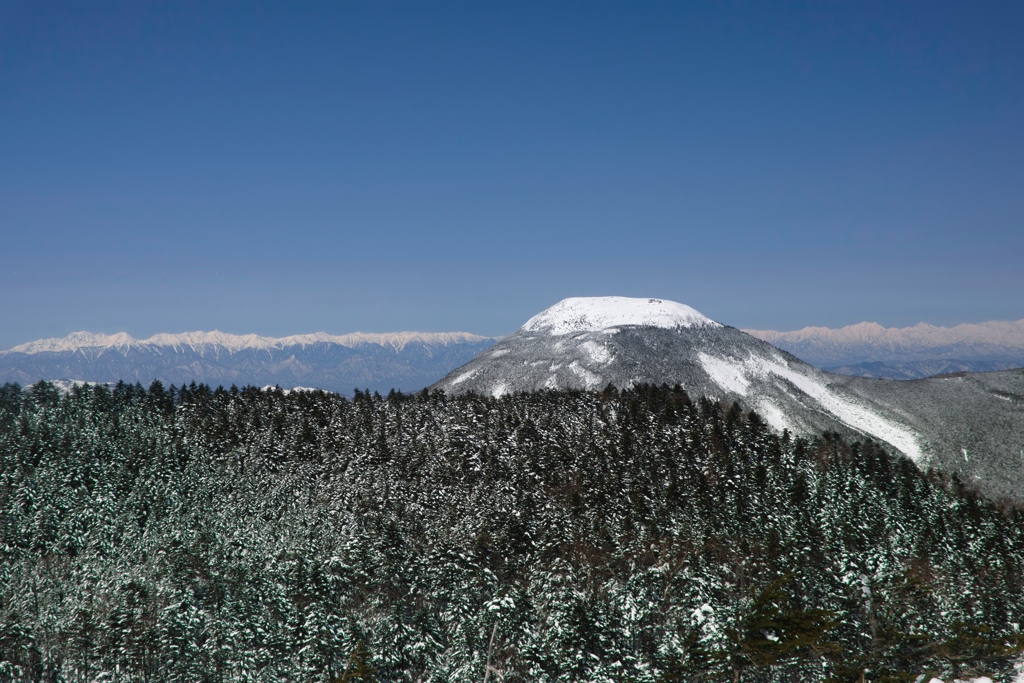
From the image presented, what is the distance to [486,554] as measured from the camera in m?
77.6

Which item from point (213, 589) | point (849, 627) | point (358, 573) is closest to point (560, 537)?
point (358, 573)

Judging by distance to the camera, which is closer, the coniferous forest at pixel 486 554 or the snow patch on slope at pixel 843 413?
the coniferous forest at pixel 486 554

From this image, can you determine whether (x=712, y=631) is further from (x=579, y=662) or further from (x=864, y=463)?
(x=864, y=463)

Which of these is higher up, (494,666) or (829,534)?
(829,534)

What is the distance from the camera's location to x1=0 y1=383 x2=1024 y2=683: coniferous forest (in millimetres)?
59125

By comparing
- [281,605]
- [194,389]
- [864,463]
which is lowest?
[281,605]

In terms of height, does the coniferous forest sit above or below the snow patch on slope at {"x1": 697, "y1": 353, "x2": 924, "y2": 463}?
below

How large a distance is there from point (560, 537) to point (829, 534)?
29.7 meters

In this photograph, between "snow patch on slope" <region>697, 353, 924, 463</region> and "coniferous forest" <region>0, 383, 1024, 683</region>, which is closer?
"coniferous forest" <region>0, 383, 1024, 683</region>

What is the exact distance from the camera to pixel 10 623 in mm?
66312

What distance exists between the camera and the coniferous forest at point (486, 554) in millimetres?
59125

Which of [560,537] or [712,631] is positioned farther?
[560,537]

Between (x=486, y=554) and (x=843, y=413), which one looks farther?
(x=843, y=413)

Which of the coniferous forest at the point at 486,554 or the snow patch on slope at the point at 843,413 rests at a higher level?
the snow patch on slope at the point at 843,413
